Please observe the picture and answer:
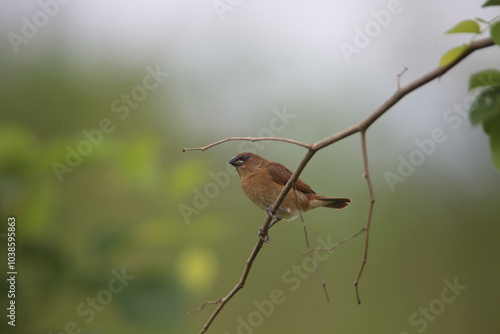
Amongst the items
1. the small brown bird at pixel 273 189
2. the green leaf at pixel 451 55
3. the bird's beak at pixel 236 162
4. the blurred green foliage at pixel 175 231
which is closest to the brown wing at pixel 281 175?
the small brown bird at pixel 273 189

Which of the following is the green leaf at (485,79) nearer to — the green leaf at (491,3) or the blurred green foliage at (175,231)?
the green leaf at (491,3)

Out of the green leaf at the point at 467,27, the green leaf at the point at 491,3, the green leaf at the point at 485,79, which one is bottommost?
the green leaf at the point at 485,79

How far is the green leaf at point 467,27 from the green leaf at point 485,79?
0.12m

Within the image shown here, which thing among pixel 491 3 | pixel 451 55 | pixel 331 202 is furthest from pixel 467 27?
pixel 331 202

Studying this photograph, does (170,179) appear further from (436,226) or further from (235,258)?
(436,226)

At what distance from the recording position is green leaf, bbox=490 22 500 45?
103 cm

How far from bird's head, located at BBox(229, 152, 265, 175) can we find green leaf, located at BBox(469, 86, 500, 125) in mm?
2678

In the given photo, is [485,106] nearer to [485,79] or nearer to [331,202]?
[485,79]

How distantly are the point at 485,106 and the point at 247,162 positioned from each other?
9.15ft

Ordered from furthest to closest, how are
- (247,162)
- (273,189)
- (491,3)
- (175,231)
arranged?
(247,162)
(273,189)
(175,231)
(491,3)

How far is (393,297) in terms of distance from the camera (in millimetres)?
8367

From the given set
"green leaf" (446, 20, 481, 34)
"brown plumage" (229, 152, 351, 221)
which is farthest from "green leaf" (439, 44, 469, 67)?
"brown plumage" (229, 152, 351, 221)

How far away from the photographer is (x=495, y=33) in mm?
1046

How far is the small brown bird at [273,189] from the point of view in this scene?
3572 mm
